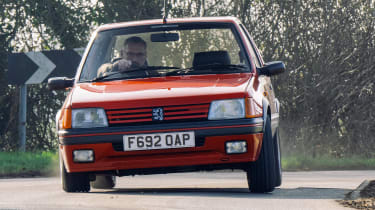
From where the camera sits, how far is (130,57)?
9.28m

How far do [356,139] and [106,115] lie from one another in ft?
32.8

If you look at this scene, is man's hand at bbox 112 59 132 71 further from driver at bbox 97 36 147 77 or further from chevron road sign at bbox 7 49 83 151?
chevron road sign at bbox 7 49 83 151

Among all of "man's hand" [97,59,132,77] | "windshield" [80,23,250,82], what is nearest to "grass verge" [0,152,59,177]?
"windshield" [80,23,250,82]

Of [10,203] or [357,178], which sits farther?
[357,178]

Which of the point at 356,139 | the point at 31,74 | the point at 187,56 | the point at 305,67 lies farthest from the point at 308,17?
the point at 187,56

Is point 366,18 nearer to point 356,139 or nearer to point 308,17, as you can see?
point 308,17

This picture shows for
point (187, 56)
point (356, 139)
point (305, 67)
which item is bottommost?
point (356, 139)

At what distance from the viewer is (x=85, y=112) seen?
7973 mm

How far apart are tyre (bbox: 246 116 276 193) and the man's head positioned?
1.61 meters

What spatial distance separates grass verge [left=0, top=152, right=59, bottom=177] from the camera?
12875mm

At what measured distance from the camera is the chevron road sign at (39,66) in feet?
50.2

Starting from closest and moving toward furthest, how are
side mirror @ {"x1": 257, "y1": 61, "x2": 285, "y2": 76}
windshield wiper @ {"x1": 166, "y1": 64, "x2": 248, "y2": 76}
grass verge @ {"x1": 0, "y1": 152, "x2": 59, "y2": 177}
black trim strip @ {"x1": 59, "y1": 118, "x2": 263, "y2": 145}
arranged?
1. black trim strip @ {"x1": 59, "y1": 118, "x2": 263, "y2": 145}
2. windshield wiper @ {"x1": 166, "y1": 64, "x2": 248, "y2": 76}
3. side mirror @ {"x1": 257, "y1": 61, "x2": 285, "y2": 76}
4. grass verge @ {"x1": 0, "y1": 152, "x2": 59, "y2": 177}

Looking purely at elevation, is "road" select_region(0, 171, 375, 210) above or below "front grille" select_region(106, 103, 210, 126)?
below

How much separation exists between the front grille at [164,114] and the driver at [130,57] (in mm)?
1071
